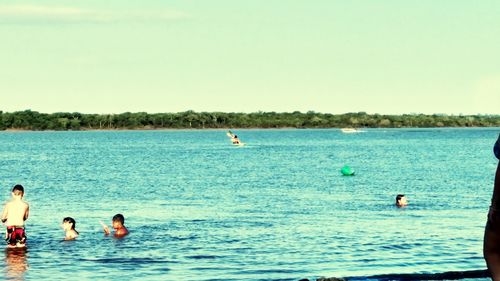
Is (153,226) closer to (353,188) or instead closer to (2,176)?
(353,188)

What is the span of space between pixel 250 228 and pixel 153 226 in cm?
289

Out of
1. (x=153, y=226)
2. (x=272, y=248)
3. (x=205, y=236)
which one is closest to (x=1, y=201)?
(x=153, y=226)

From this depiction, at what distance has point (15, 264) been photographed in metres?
20.3

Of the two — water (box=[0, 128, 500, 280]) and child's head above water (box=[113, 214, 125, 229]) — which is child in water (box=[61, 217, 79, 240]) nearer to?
water (box=[0, 128, 500, 280])

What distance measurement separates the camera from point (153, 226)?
29.3 m

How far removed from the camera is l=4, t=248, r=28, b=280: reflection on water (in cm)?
1878

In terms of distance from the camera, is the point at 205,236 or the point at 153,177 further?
the point at 153,177

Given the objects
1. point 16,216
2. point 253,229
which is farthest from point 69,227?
point 253,229

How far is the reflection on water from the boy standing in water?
205 millimetres

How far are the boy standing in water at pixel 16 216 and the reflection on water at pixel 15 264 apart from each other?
8.1 inches

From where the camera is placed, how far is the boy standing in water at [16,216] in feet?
67.6

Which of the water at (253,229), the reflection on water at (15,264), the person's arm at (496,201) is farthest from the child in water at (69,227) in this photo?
the person's arm at (496,201)

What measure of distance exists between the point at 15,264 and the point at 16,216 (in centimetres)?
116

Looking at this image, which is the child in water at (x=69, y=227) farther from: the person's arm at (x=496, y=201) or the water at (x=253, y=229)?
the person's arm at (x=496, y=201)
